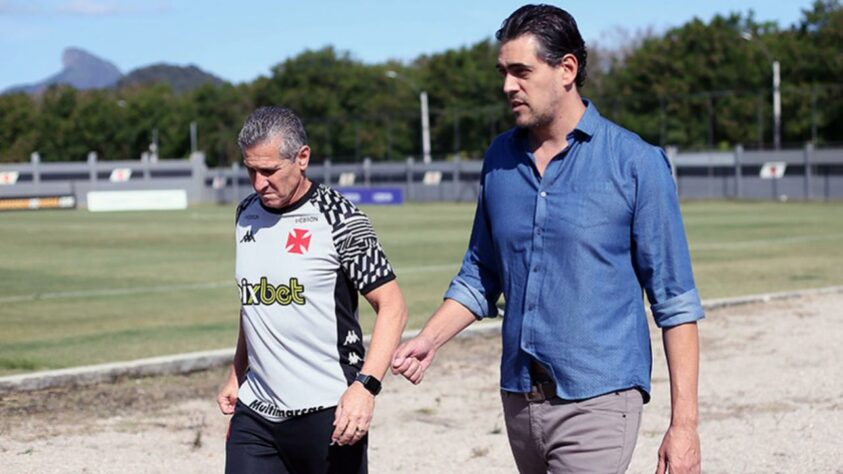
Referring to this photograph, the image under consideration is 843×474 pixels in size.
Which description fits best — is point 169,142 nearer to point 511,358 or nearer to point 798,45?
point 798,45

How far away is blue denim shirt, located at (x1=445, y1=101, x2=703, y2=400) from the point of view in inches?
153

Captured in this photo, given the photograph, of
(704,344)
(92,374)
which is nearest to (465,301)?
(92,374)

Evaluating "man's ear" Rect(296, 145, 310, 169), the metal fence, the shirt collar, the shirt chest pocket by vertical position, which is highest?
the shirt collar

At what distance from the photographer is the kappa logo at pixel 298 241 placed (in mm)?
4648

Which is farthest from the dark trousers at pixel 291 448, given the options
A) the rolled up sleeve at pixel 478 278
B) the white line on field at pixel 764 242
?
the white line on field at pixel 764 242

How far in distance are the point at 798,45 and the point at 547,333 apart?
74212 millimetres

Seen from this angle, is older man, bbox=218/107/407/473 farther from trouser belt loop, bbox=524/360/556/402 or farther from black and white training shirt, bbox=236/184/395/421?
trouser belt loop, bbox=524/360/556/402

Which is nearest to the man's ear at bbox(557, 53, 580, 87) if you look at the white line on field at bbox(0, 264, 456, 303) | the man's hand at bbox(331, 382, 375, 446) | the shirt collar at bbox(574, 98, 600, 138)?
the shirt collar at bbox(574, 98, 600, 138)

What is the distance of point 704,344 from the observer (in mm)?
12555

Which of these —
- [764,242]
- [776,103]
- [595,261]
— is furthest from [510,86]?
[776,103]

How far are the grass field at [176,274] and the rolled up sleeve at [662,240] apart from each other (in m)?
8.41

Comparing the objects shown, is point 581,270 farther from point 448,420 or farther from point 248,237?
point 448,420

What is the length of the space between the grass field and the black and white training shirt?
713cm

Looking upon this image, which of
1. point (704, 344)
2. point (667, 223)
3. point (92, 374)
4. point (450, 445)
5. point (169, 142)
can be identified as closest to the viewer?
point (667, 223)
